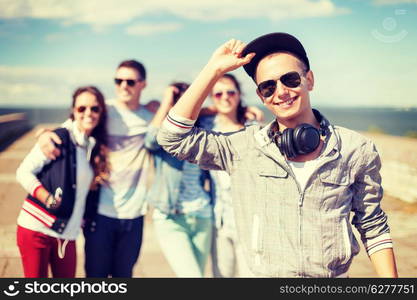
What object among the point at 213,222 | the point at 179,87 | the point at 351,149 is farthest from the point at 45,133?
the point at 351,149

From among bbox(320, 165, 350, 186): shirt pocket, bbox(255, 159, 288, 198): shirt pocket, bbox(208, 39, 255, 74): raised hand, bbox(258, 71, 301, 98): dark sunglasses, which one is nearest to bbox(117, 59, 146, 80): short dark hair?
bbox(208, 39, 255, 74): raised hand

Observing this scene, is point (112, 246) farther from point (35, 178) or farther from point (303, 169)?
point (303, 169)

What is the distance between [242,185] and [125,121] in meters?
1.93

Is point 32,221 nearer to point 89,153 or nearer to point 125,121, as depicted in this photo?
point 89,153

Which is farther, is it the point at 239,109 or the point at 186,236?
the point at 239,109

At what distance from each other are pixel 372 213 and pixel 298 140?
21.1 inches

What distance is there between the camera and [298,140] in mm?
1946

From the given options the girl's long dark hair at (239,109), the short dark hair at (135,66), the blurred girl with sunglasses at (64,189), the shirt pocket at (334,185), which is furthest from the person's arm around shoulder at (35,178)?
the shirt pocket at (334,185)

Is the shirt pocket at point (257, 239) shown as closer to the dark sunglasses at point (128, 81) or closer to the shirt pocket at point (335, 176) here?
the shirt pocket at point (335, 176)

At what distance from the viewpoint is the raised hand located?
205 cm

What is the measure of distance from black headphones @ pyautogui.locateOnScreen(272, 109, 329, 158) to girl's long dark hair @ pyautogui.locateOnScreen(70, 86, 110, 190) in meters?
1.94

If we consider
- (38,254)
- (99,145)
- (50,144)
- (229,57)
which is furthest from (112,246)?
(229,57)

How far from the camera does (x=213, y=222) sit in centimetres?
377

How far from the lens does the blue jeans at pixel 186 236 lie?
142 inches
